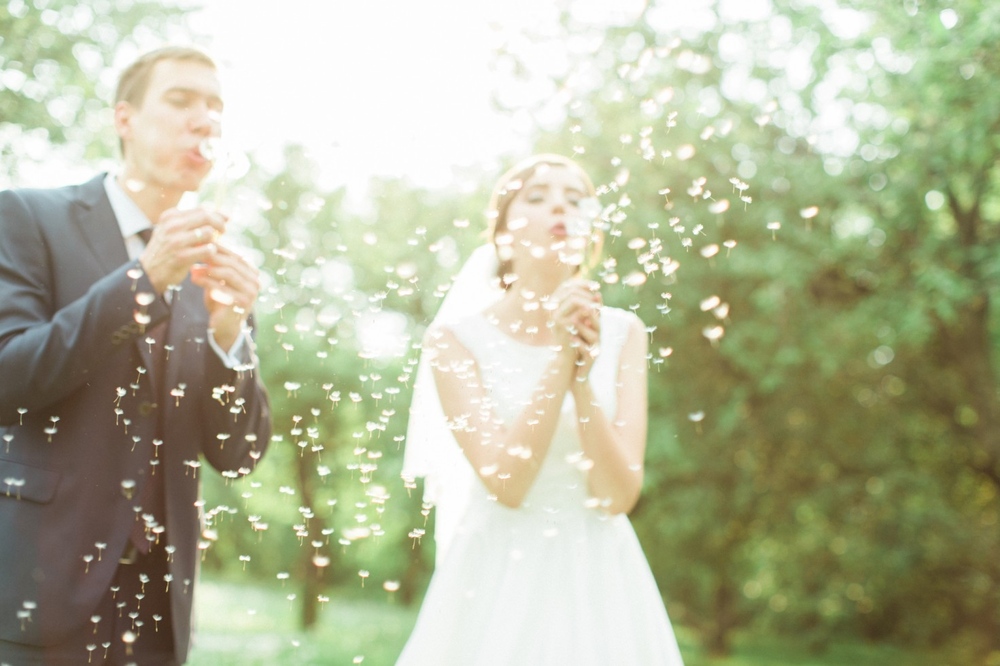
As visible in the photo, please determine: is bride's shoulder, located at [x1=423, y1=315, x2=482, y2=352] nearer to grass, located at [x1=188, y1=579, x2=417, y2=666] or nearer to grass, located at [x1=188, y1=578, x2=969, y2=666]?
grass, located at [x1=188, y1=579, x2=417, y2=666]

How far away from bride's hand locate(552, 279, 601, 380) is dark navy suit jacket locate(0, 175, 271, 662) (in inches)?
37.7

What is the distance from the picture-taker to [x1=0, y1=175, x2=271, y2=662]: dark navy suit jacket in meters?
2.39

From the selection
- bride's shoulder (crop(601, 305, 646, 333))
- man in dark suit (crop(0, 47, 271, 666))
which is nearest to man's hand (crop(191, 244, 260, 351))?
man in dark suit (crop(0, 47, 271, 666))

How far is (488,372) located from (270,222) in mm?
12479

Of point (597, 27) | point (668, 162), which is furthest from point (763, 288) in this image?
point (597, 27)

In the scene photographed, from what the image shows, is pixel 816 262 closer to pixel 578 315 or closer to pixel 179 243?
pixel 578 315

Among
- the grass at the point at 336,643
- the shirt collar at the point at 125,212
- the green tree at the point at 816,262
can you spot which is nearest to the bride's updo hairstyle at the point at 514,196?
the shirt collar at the point at 125,212

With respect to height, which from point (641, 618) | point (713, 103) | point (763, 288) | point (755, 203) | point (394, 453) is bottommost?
Result: point (641, 618)

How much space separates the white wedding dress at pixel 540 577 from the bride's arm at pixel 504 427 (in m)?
0.20

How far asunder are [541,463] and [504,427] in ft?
0.65

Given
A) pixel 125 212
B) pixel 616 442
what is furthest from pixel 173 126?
pixel 616 442

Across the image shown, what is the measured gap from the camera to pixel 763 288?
1032 centimetres

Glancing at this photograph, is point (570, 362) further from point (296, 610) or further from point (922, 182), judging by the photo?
point (296, 610)

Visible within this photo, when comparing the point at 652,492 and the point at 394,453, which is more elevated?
the point at 394,453
